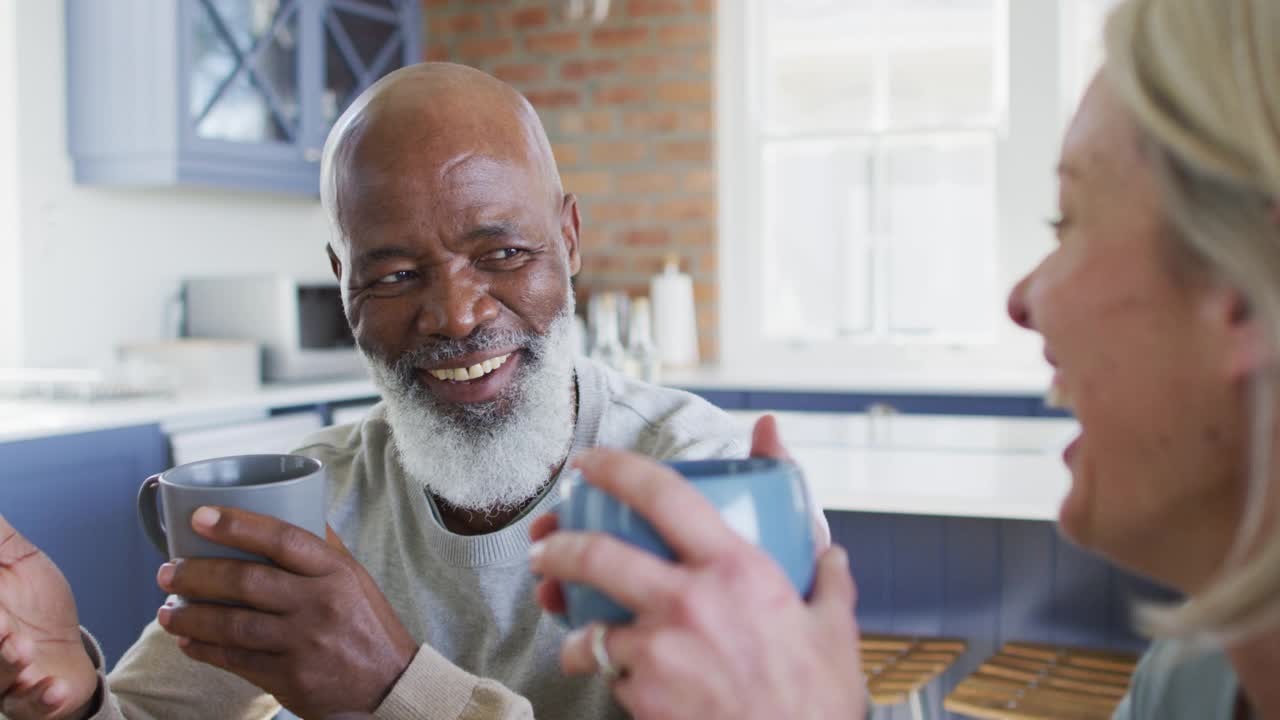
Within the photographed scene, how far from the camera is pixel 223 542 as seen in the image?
2.35 ft

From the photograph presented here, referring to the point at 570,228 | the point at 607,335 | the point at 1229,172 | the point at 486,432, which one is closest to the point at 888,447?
the point at 570,228

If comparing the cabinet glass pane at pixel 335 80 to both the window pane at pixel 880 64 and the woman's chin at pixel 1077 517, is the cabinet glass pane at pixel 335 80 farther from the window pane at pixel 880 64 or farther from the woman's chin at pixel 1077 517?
the woman's chin at pixel 1077 517

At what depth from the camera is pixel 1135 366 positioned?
52 centimetres

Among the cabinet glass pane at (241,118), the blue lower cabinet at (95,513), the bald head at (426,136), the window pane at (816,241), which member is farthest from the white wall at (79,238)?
the bald head at (426,136)

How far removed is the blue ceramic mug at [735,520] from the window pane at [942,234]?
381 cm

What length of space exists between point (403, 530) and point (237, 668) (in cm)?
39

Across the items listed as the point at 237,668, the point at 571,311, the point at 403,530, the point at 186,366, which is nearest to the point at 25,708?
the point at 237,668

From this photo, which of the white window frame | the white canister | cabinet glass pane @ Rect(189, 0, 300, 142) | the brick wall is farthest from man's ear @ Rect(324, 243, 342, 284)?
the brick wall

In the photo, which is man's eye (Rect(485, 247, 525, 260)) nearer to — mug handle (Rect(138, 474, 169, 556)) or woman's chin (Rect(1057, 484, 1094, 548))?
mug handle (Rect(138, 474, 169, 556))

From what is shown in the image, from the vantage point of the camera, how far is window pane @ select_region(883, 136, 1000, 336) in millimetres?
4215

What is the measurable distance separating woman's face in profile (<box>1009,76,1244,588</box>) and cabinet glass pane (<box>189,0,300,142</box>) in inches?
137

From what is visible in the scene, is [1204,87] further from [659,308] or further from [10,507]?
[659,308]

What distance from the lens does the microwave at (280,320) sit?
3625 mm

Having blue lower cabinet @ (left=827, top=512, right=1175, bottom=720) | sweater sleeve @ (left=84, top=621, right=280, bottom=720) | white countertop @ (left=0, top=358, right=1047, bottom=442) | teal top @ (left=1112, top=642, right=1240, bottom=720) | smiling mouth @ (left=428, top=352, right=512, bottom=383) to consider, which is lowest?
blue lower cabinet @ (left=827, top=512, right=1175, bottom=720)
